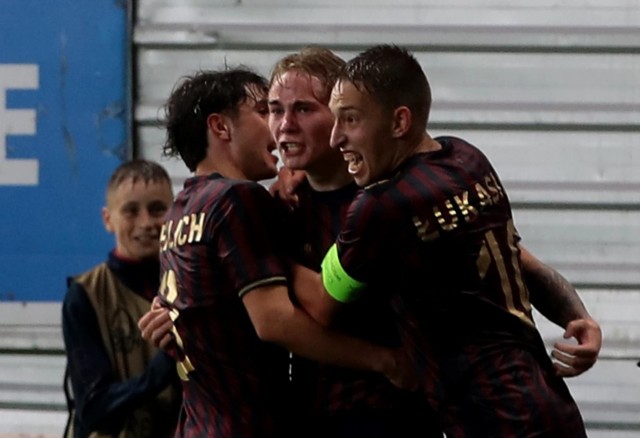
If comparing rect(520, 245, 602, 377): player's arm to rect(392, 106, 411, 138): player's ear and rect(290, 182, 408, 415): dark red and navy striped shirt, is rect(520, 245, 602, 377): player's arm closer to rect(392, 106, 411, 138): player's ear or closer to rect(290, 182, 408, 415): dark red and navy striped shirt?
rect(290, 182, 408, 415): dark red and navy striped shirt

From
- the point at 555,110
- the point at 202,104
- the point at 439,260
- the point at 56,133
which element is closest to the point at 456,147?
the point at 439,260

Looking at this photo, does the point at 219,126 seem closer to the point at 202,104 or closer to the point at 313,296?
the point at 202,104

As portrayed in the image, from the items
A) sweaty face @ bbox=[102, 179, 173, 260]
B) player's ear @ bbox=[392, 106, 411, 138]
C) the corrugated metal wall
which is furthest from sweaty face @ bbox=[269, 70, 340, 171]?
the corrugated metal wall

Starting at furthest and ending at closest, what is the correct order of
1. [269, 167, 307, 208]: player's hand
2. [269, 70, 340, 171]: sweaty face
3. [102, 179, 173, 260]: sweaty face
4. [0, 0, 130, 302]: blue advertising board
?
1. [0, 0, 130, 302]: blue advertising board
2. [102, 179, 173, 260]: sweaty face
3. [269, 167, 307, 208]: player's hand
4. [269, 70, 340, 171]: sweaty face

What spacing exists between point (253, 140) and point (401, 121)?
0.57 metres

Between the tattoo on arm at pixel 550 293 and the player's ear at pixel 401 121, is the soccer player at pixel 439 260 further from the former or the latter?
the tattoo on arm at pixel 550 293

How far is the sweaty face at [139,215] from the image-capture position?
491 cm

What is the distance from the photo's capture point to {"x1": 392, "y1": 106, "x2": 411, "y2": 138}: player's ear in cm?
376

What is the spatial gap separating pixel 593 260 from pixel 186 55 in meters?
1.71

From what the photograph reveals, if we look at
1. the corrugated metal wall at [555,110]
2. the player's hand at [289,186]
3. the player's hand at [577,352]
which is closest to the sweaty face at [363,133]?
the player's hand at [289,186]

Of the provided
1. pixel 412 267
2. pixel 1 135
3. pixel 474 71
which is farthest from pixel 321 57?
pixel 1 135

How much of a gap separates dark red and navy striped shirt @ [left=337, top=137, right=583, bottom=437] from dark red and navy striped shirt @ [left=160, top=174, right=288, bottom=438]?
0.29 metres

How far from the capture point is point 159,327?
166 inches

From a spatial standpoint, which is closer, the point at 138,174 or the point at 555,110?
the point at 138,174
